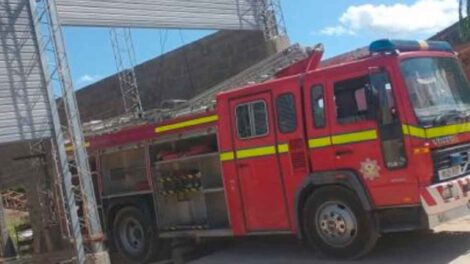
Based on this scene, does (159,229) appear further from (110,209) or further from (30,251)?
(30,251)

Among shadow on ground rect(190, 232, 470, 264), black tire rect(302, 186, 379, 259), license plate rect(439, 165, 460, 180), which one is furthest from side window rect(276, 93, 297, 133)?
license plate rect(439, 165, 460, 180)

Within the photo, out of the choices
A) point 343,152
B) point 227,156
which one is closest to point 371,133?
point 343,152

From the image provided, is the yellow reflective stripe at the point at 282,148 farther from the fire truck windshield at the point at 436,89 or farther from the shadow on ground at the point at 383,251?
the fire truck windshield at the point at 436,89

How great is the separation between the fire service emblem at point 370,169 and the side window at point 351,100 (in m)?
0.56

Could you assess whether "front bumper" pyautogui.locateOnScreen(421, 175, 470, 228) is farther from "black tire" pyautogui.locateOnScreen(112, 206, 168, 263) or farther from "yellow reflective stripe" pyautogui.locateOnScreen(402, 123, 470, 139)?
"black tire" pyautogui.locateOnScreen(112, 206, 168, 263)

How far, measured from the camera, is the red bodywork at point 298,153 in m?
8.42

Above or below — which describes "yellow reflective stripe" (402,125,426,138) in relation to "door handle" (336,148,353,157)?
above

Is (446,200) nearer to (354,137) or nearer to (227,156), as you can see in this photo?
(354,137)

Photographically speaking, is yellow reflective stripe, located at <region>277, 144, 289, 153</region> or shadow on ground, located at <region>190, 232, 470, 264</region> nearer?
shadow on ground, located at <region>190, 232, 470, 264</region>

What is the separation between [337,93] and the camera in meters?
8.95

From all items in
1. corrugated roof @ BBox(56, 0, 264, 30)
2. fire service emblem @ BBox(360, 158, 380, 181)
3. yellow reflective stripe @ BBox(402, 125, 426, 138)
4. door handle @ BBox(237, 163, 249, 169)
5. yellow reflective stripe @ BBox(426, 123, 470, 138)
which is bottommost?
fire service emblem @ BBox(360, 158, 380, 181)

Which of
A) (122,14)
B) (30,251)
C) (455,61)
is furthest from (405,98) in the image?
(30,251)

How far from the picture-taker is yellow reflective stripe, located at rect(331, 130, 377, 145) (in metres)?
8.62

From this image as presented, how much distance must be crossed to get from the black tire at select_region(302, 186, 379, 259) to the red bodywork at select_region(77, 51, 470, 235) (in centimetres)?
25
